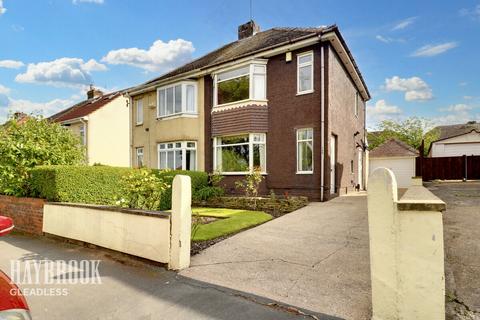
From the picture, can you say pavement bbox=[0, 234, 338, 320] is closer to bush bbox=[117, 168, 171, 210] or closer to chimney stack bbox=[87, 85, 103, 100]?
bush bbox=[117, 168, 171, 210]

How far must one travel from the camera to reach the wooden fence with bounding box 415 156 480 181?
68.3 feet

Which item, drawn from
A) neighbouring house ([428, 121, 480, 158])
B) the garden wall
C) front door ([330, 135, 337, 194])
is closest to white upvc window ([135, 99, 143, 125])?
the garden wall

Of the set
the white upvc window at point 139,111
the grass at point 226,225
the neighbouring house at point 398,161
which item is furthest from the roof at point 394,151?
the grass at point 226,225

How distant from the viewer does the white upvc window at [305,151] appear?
43.7 feet

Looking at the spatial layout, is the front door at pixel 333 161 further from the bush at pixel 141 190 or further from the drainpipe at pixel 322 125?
the bush at pixel 141 190

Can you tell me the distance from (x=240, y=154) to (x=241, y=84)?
3294 millimetres

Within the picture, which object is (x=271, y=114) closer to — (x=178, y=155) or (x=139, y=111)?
(x=178, y=155)

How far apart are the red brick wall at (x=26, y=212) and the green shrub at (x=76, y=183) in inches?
11.6

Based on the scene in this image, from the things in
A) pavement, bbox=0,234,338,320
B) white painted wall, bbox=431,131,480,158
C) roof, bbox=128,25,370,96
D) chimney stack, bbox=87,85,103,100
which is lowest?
pavement, bbox=0,234,338,320

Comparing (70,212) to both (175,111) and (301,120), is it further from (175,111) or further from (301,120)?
(175,111)

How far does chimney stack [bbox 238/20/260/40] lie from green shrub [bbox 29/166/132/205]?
13.0 m

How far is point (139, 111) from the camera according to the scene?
827 inches

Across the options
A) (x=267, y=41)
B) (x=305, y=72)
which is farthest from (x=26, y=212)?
(x=267, y=41)

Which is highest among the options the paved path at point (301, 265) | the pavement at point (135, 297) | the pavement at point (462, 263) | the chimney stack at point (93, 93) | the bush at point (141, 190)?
the chimney stack at point (93, 93)
